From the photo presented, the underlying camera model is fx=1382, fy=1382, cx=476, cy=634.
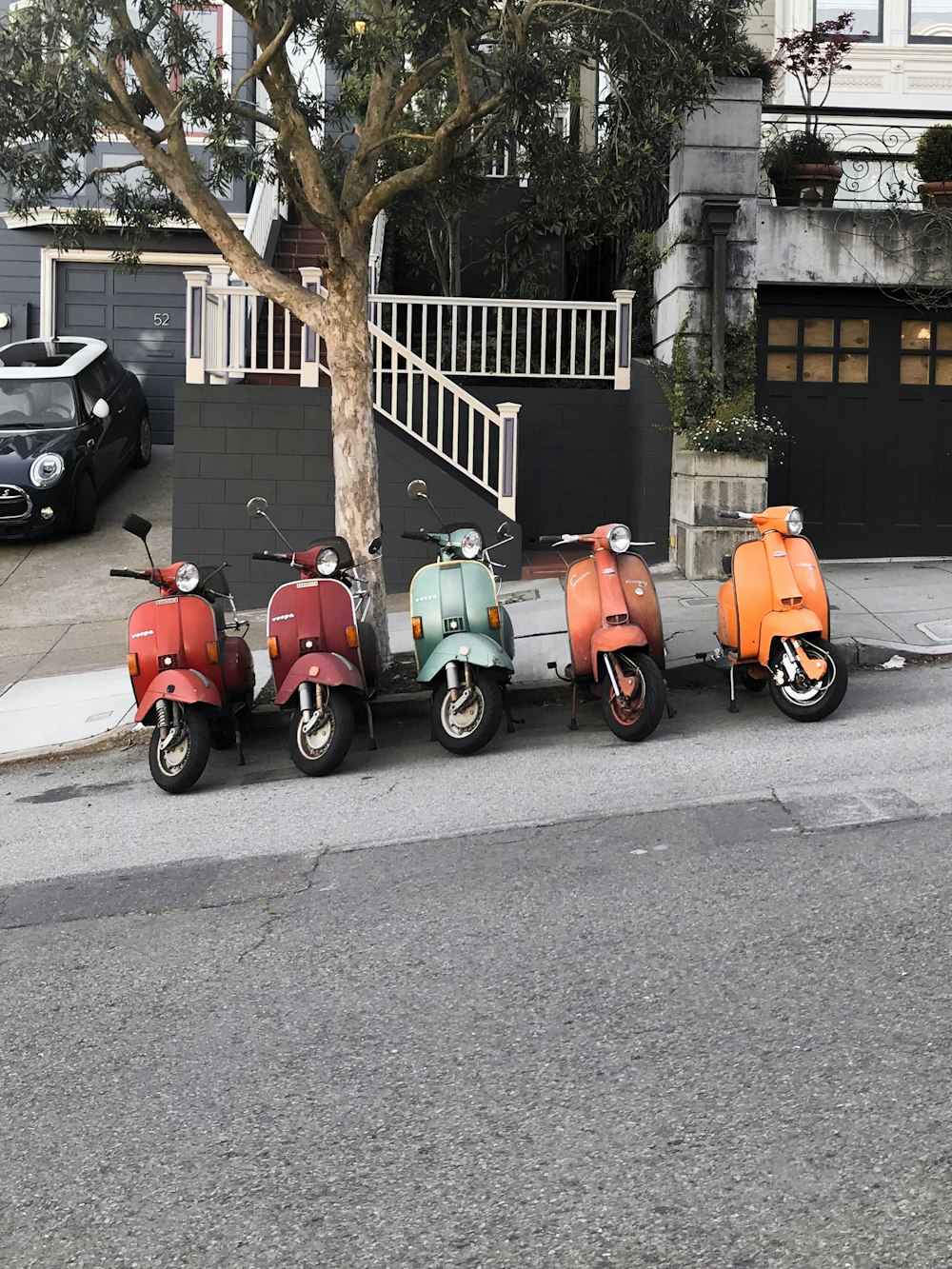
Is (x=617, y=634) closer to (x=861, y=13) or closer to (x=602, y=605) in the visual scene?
(x=602, y=605)

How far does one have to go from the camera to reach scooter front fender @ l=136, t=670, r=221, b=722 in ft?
24.5

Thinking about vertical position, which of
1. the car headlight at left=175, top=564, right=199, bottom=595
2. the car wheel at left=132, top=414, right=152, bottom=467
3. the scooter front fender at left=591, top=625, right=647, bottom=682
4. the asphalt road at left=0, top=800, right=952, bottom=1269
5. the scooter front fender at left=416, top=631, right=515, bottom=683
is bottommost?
the asphalt road at left=0, top=800, right=952, bottom=1269

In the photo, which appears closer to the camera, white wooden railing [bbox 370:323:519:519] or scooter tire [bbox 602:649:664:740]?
scooter tire [bbox 602:649:664:740]

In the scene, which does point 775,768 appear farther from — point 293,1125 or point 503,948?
point 293,1125

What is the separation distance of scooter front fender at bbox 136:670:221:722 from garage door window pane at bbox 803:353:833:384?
303 inches

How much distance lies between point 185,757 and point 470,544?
2.08m

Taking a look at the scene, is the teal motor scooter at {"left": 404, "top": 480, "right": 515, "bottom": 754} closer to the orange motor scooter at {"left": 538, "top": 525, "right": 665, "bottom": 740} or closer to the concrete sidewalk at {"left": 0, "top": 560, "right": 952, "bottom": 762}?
the orange motor scooter at {"left": 538, "top": 525, "right": 665, "bottom": 740}

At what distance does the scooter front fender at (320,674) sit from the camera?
7586 millimetres

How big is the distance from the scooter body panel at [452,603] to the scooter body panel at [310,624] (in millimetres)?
410

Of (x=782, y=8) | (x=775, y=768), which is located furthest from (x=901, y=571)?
(x=782, y=8)

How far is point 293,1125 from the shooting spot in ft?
12.0

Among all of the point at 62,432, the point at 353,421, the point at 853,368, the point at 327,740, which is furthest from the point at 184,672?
the point at 853,368

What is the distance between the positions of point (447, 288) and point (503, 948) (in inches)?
472

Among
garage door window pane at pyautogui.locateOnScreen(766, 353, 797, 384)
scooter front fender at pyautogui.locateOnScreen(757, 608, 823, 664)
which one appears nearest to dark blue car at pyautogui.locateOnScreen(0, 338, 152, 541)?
garage door window pane at pyautogui.locateOnScreen(766, 353, 797, 384)
